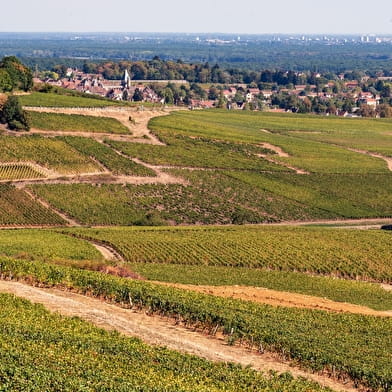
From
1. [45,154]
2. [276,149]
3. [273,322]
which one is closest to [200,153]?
[276,149]

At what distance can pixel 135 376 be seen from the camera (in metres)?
30.9

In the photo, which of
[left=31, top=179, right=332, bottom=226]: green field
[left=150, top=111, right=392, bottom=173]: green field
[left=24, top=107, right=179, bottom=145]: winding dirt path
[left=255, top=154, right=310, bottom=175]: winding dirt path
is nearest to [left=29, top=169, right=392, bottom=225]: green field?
[left=31, top=179, right=332, bottom=226]: green field

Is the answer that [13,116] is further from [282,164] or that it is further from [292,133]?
[292,133]

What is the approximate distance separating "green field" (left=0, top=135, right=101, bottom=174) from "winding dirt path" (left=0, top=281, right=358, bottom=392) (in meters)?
51.6

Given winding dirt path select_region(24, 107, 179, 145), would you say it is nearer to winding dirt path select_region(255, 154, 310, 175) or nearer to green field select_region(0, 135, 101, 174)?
green field select_region(0, 135, 101, 174)

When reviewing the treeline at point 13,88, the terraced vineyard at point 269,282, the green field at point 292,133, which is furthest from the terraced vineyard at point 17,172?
the terraced vineyard at point 269,282

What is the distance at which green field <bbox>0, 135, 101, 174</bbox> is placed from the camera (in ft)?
322

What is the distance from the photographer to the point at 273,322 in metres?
42.0

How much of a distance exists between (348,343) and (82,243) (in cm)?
3301

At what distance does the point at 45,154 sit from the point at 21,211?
1799 cm

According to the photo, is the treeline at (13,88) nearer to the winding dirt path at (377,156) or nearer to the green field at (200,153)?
the green field at (200,153)

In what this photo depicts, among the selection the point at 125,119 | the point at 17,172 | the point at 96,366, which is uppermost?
the point at 96,366

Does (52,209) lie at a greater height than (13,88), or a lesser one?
lesser

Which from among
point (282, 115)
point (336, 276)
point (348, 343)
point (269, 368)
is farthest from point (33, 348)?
point (282, 115)
